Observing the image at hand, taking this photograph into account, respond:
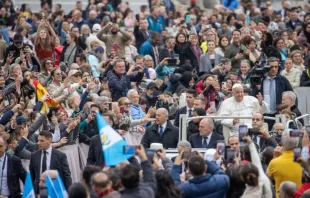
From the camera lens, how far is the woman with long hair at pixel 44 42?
31125mm

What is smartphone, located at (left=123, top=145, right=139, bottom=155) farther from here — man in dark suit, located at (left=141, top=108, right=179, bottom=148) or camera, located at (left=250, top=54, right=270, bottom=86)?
camera, located at (left=250, top=54, right=270, bottom=86)

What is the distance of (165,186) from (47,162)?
177 inches

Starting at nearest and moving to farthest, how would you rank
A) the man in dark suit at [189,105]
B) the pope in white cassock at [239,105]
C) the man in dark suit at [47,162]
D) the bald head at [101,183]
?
the bald head at [101,183]
the man in dark suit at [47,162]
the pope in white cassock at [239,105]
the man in dark suit at [189,105]

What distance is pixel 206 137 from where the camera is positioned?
2297cm

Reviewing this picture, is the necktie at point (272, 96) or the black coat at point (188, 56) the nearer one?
the necktie at point (272, 96)

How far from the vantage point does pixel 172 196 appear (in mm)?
17453

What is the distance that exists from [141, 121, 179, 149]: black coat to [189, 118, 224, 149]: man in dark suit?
715 millimetres

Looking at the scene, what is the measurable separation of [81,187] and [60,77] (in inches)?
377

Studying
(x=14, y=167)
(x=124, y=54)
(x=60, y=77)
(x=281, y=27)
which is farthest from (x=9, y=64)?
(x=281, y=27)

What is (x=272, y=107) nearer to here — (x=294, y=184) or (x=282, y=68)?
(x=282, y=68)

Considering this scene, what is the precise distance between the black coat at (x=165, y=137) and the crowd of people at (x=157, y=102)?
0.02 metres

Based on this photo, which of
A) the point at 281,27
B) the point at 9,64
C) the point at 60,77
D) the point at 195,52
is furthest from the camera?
the point at 281,27

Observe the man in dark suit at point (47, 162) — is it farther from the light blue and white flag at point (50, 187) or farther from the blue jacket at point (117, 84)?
the blue jacket at point (117, 84)

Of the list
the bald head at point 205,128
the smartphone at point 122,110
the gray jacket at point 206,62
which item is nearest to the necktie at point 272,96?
the smartphone at point 122,110
